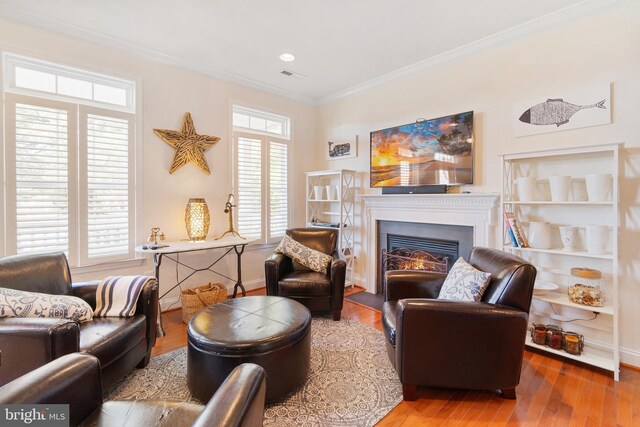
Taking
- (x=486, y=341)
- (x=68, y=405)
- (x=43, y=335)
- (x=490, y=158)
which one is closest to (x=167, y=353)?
(x=43, y=335)

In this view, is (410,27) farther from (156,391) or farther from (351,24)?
(156,391)

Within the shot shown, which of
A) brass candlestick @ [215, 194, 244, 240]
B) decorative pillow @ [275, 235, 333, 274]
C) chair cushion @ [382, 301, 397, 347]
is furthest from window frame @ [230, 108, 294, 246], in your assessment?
chair cushion @ [382, 301, 397, 347]

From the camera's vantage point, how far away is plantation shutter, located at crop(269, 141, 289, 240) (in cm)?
444

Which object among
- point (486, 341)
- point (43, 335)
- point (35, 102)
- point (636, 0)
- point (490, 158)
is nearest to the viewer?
point (43, 335)

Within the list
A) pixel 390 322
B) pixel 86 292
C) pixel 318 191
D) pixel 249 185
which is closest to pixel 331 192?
pixel 318 191

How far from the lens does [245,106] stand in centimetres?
413

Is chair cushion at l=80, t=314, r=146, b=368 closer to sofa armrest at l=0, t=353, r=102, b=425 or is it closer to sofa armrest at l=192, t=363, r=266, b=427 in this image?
sofa armrest at l=0, t=353, r=102, b=425

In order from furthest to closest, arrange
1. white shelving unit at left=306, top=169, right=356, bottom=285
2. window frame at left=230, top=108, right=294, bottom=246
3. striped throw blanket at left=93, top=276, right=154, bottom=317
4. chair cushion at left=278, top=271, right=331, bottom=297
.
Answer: white shelving unit at left=306, top=169, right=356, bottom=285, window frame at left=230, top=108, right=294, bottom=246, chair cushion at left=278, top=271, right=331, bottom=297, striped throw blanket at left=93, top=276, right=154, bottom=317

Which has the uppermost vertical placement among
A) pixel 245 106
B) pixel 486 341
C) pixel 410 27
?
pixel 410 27

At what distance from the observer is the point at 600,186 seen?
2285 millimetres

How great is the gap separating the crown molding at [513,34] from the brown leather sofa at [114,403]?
3458mm

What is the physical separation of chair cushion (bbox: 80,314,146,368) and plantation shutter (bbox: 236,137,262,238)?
2106 millimetres

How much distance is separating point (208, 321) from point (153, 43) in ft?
9.39

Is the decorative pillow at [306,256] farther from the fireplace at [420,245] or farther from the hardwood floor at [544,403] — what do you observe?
the hardwood floor at [544,403]
